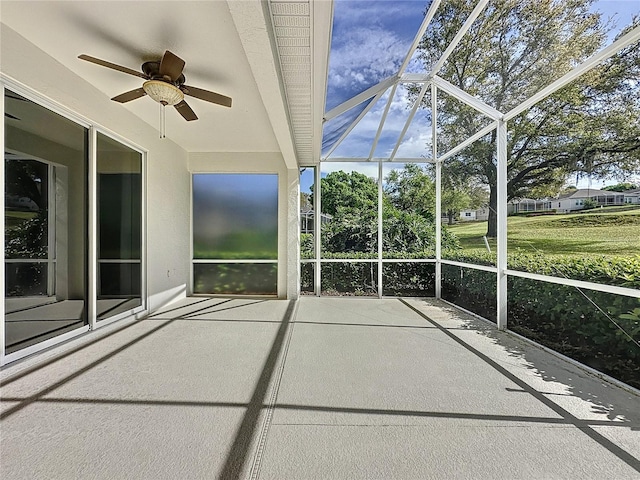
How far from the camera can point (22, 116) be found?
9.57 ft

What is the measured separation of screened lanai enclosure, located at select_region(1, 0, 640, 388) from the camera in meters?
2.69

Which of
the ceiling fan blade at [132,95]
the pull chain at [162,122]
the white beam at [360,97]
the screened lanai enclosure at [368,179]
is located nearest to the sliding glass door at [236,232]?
the screened lanai enclosure at [368,179]

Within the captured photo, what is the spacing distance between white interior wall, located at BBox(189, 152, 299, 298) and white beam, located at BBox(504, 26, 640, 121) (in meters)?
3.92

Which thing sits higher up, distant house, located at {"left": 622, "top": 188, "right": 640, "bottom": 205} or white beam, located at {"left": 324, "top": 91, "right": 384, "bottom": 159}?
white beam, located at {"left": 324, "top": 91, "right": 384, "bottom": 159}

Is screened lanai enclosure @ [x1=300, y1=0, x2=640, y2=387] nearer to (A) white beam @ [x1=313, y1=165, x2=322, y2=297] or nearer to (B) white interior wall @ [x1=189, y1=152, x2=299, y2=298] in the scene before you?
(A) white beam @ [x1=313, y1=165, x2=322, y2=297]

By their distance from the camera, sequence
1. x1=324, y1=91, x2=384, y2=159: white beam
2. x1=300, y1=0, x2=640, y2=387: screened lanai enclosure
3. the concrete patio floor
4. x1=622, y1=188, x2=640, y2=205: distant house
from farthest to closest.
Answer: x1=324, y1=91, x2=384, y2=159: white beam → x1=300, y1=0, x2=640, y2=387: screened lanai enclosure → x1=622, y1=188, x2=640, y2=205: distant house → the concrete patio floor

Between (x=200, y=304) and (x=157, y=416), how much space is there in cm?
361

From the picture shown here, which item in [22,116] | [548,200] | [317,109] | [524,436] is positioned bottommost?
[524,436]

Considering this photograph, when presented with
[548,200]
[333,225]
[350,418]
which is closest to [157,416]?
[350,418]

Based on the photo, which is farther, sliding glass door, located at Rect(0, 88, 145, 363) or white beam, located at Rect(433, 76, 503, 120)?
white beam, located at Rect(433, 76, 503, 120)

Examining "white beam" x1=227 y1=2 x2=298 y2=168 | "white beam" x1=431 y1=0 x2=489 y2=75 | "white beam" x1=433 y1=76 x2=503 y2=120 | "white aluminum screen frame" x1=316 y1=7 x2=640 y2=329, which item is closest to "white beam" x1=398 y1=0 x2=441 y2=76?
"white aluminum screen frame" x1=316 y1=7 x2=640 y2=329

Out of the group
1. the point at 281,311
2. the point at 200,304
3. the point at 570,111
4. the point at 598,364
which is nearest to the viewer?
the point at 598,364

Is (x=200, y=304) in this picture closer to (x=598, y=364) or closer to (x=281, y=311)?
(x=281, y=311)

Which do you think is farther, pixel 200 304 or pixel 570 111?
pixel 200 304
